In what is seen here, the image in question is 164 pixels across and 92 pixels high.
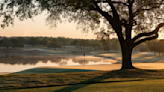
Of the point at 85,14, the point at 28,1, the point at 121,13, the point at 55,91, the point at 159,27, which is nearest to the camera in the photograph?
the point at 55,91

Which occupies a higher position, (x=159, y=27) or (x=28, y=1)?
(x=28, y=1)

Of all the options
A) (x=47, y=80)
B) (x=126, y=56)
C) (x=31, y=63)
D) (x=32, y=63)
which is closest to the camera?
(x=47, y=80)

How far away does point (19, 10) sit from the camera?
37.6 feet

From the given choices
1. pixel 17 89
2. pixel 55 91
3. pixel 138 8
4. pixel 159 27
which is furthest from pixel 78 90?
pixel 159 27

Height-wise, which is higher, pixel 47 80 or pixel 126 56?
pixel 126 56

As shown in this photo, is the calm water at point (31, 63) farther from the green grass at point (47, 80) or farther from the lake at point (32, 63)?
the green grass at point (47, 80)

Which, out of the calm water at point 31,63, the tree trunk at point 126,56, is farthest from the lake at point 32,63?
the tree trunk at point 126,56

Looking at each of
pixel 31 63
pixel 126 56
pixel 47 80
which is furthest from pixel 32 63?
pixel 47 80

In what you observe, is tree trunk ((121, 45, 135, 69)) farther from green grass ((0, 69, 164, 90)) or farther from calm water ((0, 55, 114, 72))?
calm water ((0, 55, 114, 72))

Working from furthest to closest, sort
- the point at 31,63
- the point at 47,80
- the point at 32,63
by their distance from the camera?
the point at 32,63 < the point at 31,63 < the point at 47,80

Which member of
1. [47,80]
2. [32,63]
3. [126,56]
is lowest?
[32,63]

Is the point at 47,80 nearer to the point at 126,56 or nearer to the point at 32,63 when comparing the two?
the point at 126,56

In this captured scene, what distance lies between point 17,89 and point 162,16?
1126cm

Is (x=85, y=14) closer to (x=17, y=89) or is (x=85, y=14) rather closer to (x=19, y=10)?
(x=19, y=10)
